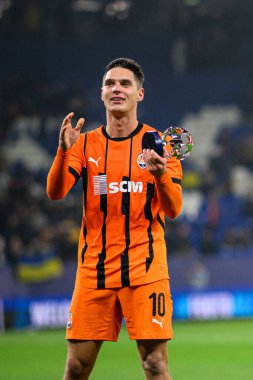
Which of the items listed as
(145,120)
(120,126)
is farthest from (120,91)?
(145,120)

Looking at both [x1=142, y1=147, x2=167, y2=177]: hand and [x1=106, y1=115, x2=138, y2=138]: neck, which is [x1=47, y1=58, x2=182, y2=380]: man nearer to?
[x1=106, y1=115, x2=138, y2=138]: neck

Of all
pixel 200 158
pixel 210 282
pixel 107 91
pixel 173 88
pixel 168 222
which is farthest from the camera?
pixel 173 88

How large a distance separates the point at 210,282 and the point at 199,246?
1.42 metres

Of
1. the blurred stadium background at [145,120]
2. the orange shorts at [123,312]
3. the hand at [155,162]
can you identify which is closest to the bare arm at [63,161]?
the hand at [155,162]

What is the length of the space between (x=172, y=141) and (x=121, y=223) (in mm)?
547

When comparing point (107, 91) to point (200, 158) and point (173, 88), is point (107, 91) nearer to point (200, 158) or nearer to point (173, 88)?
point (200, 158)

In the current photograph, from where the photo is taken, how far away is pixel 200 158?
22891 mm

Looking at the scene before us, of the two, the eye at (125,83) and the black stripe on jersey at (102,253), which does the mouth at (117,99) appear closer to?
the eye at (125,83)

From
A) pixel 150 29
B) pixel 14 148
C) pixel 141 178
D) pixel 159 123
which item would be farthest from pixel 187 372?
pixel 150 29

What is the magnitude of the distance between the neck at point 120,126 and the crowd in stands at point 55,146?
11.7 metres

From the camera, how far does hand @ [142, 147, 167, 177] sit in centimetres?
449

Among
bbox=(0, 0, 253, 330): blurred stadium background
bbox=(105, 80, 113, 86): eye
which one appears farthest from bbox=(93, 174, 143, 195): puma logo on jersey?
bbox=(0, 0, 253, 330): blurred stadium background

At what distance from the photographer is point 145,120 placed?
2288 cm

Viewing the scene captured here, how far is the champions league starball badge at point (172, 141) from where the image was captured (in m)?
4.52
